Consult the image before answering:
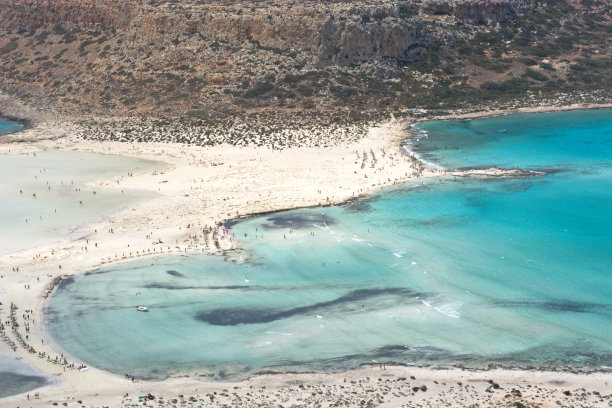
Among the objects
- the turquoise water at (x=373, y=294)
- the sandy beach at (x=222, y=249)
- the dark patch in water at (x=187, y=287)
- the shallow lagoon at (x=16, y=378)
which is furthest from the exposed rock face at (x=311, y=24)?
the shallow lagoon at (x=16, y=378)

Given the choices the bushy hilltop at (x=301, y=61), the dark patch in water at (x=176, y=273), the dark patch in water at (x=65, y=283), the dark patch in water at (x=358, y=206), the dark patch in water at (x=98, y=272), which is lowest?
the dark patch in water at (x=65, y=283)

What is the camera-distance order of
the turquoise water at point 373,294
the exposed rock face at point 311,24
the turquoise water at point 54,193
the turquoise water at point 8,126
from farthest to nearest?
the exposed rock face at point 311,24 < the turquoise water at point 8,126 < the turquoise water at point 54,193 < the turquoise water at point 373,294

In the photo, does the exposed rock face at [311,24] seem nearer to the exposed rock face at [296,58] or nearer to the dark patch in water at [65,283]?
the exposed rock face at [296,58]

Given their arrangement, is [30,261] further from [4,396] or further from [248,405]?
[248,405]

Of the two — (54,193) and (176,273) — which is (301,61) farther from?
(176,273)

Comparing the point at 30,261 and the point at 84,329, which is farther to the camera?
the point at 30,261

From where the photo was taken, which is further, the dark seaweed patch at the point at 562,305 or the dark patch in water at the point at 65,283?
the dark patch in water at the point at 65,283

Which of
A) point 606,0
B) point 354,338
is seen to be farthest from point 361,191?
point 606,0

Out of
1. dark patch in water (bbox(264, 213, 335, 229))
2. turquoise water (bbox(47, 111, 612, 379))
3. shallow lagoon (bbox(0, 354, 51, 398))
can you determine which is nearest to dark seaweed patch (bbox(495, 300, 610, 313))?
turquoise water (bbox(47, 111, 612, 379))
